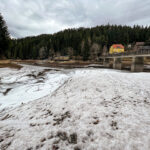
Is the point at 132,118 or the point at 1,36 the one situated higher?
the point at 1,36

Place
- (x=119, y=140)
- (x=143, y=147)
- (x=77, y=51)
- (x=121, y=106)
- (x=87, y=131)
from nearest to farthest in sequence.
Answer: (x=143, y=147)
(x=119, y=140)
(x=87, y=131)
(x=121, y=106)
(x=77, y=51)

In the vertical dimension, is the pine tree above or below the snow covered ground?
above

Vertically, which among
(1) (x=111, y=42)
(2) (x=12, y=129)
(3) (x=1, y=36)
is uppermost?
(1) (x=111, y=42)

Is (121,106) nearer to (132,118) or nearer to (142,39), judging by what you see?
(132,118)

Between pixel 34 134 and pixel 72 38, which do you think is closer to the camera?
pixel 34 134

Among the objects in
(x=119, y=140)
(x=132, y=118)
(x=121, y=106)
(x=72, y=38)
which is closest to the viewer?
(x=119, y=140)

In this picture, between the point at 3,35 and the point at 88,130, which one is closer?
the point at 88,130

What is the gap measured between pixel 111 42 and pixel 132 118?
3630 inches

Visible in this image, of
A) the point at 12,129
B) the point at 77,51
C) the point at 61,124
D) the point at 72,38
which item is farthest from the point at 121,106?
the point at 72,38

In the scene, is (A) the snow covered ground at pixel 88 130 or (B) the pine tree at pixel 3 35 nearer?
(A) the snow covered ground at pixel 88 130

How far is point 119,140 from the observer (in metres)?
2.43

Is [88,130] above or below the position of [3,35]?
below

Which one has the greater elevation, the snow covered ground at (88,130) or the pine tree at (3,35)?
the pine tree at (3,35)

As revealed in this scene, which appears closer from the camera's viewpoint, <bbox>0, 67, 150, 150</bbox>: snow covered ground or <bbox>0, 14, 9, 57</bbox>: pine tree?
<bbox>0, 67, 150, 150</bbox>: snow covered ground
